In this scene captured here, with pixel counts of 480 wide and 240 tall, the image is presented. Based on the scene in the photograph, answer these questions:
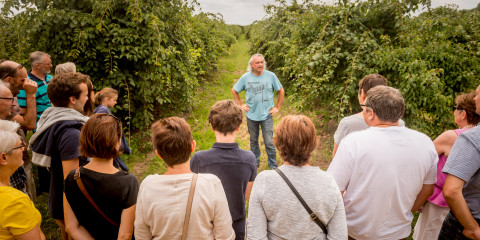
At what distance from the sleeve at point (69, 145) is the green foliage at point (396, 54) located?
427 cm

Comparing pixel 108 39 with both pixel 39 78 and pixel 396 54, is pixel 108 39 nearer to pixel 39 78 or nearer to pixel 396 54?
pixel 39 78

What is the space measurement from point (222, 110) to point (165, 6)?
13.6 ft

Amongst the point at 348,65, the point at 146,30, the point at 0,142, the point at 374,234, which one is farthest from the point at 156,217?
the point at 348,65

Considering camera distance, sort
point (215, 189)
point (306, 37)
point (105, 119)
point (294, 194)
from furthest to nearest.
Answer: point (306, 37) → point (105, 119) → point (215, 189) → point (294, 194)

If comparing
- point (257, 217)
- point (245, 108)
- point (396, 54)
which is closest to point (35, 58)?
point (245, 108)

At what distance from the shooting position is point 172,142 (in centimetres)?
164

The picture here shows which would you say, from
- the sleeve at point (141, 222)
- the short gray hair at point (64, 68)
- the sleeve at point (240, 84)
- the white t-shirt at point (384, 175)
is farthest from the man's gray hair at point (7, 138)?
the sleeve at point (240, 84)

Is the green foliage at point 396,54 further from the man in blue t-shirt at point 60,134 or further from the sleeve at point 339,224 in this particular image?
the man in blue t-shirt at point 60,134

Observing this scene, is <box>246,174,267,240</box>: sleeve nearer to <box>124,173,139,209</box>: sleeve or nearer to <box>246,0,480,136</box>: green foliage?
<box>124,173,139,209</box>: sleeve

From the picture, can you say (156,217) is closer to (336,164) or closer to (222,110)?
(222,110)

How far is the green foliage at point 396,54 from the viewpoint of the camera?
13.3 ft

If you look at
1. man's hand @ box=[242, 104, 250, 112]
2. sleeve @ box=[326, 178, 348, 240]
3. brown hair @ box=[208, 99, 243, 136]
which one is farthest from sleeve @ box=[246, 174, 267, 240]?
man's hand @ box=[242, 104, 250, 112]

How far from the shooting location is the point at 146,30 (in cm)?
481

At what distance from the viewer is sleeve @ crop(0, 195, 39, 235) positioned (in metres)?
1.52
